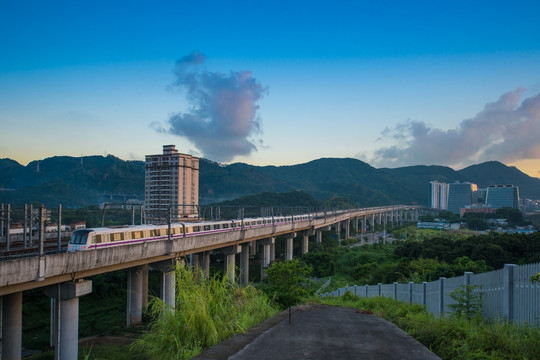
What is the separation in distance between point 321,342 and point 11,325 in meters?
23.0

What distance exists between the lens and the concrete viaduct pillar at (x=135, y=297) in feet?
110

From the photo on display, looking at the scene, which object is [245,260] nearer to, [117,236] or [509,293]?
[117,236]

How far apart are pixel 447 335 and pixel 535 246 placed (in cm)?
3206

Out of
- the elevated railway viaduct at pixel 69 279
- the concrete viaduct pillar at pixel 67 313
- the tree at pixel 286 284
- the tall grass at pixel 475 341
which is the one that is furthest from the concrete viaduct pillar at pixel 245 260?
the tall grass at pixel 475 341

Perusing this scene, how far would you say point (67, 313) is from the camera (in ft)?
74.4

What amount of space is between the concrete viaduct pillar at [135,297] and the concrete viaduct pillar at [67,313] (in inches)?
430

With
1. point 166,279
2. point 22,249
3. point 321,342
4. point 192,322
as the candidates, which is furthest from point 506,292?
point 166,279

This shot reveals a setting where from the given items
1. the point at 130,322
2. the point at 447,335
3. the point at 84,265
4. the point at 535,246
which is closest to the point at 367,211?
the point at 535,246

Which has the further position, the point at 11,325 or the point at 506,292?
the point at 11,325

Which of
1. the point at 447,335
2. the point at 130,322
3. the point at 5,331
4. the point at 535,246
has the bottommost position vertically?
the point at 130,322

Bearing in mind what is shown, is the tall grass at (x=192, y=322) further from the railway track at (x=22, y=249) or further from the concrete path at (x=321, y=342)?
the railway track at (x=22, y=249)

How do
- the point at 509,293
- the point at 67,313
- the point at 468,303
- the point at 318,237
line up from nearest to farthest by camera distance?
the point at 509,293
the point at 468,303
the point at 67,313
the point at 318,237

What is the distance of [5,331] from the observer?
73.8 ft

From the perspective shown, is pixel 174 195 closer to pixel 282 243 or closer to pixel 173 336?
pixel 282 243
